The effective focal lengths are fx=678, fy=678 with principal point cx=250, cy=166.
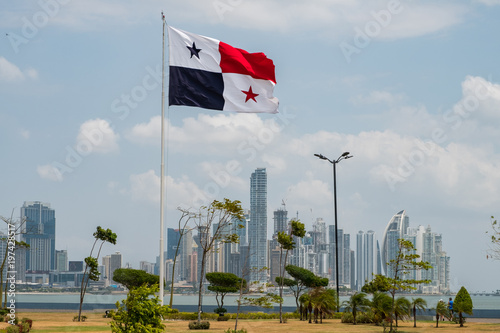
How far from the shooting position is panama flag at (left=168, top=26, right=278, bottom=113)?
Answer: 28.6 meters

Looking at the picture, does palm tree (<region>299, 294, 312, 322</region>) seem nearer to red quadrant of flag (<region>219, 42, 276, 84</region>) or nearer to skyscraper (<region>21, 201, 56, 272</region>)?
red quadrant of flag (<region>219, 42, 276, 84</region>)

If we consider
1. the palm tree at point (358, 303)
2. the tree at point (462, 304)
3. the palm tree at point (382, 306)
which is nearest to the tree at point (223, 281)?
the palm tree at point (358, 303)

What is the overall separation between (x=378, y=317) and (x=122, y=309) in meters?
20.0

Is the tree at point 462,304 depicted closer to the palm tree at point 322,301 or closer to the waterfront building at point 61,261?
the palm tree at point 322,301

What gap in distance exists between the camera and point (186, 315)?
49.8 meters

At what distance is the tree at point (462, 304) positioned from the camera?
39.9 meters

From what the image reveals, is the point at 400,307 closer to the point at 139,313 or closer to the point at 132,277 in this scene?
the point at 139,313

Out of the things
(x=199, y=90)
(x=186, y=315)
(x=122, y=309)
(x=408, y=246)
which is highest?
(x=199, y=90)

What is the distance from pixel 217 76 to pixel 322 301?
21649mm

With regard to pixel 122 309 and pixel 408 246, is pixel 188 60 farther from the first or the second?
pixel 408 246

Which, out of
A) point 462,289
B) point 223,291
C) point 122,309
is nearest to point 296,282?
point 223,291

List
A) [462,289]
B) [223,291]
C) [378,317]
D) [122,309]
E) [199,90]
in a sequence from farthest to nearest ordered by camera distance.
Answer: [223,291] → [462,289] → [378,317] → [199,90] → [122,309]

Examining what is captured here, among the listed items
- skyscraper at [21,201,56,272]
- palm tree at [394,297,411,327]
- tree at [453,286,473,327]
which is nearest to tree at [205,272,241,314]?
tree at [453,286,473,327]

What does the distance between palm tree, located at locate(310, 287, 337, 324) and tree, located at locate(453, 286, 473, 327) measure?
28.5 ft
